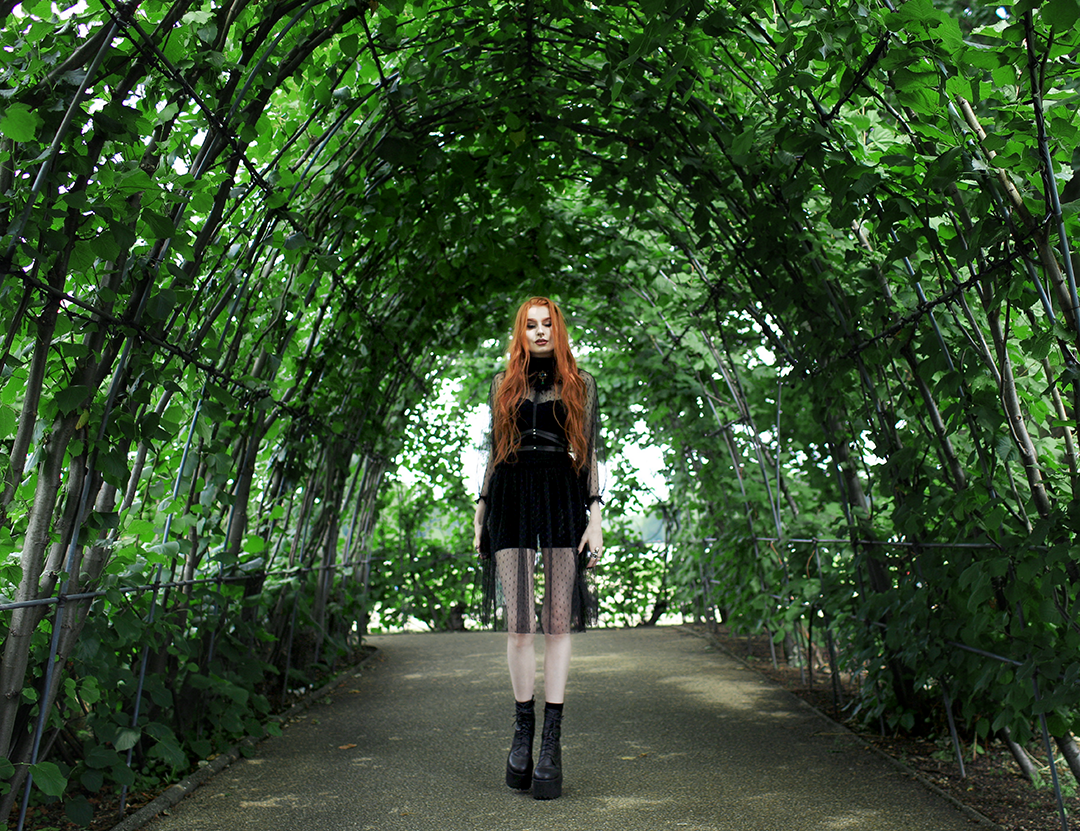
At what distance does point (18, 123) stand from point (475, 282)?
3525mm

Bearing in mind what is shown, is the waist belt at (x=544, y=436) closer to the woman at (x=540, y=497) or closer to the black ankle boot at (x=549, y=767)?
the woman at (x=540, y=497)

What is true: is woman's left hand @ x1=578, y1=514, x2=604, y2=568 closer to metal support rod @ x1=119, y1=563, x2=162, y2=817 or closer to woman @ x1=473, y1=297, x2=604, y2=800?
woman @ x1=473, y1=297, x2=604, y2=800

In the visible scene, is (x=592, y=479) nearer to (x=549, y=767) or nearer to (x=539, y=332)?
(x=539, y=332)

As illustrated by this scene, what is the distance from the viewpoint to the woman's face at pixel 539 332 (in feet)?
8.96

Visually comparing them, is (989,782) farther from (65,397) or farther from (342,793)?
(65,397)

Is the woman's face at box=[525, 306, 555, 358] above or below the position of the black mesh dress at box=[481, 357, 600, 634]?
above

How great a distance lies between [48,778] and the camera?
171 centimetres

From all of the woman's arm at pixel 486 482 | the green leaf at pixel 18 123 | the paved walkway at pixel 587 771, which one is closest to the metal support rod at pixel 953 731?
the paved walkway at pixel 587 771

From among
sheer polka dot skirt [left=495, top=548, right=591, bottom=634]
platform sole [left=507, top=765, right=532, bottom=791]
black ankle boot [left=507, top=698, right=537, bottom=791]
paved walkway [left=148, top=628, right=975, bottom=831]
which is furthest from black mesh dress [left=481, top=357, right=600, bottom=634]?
paved walkway [left=148, top=628, right=975, bottom=831]

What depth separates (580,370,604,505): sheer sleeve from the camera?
106 inches

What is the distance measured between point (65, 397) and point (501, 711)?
8.37 ft

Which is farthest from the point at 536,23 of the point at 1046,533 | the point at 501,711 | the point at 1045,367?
the point at 501,711

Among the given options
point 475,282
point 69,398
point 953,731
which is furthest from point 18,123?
point 475,282

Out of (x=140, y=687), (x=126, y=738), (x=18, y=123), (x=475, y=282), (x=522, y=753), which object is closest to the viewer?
(x=18, y=123)
